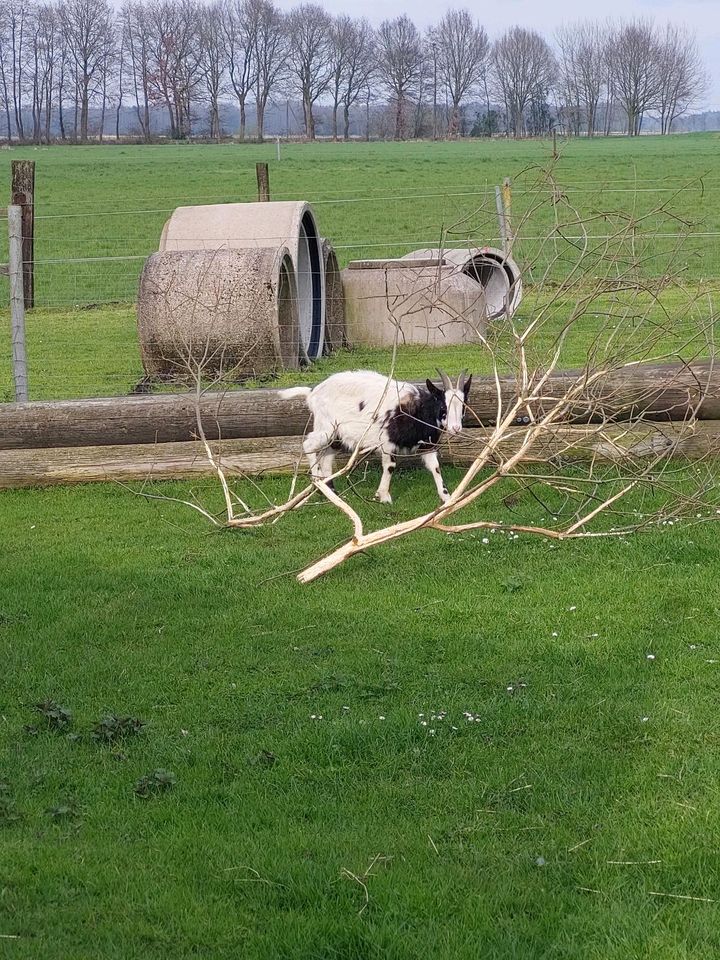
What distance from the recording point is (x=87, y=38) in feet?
334

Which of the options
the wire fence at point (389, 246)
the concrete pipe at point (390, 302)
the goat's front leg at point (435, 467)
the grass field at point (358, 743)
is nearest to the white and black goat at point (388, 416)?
the goat's front leg at point (435, 467)

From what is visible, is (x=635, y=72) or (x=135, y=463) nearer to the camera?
(x=135, y=463)

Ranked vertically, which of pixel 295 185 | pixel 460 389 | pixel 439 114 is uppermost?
pixel 439 114

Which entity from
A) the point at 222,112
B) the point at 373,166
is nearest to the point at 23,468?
the point at 373,166

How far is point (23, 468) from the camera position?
9.61m

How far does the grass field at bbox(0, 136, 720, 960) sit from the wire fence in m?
1.99

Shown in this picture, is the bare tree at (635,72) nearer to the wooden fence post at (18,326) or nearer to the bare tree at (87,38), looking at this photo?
the bare tree at (87,38)

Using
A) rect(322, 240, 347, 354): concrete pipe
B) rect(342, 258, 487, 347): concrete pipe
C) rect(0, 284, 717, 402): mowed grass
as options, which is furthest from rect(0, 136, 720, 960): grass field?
rect(322, 240, 347, 354): concrete pipe

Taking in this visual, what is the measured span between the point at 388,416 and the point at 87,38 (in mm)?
103335

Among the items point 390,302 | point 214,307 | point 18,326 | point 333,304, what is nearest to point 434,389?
point 214,307

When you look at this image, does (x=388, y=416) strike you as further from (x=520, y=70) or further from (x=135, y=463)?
(x=520, y=70)

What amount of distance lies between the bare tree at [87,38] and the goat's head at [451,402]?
320 feet

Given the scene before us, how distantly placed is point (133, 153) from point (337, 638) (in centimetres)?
6522

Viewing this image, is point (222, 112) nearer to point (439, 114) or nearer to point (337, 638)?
point (439, 114)
